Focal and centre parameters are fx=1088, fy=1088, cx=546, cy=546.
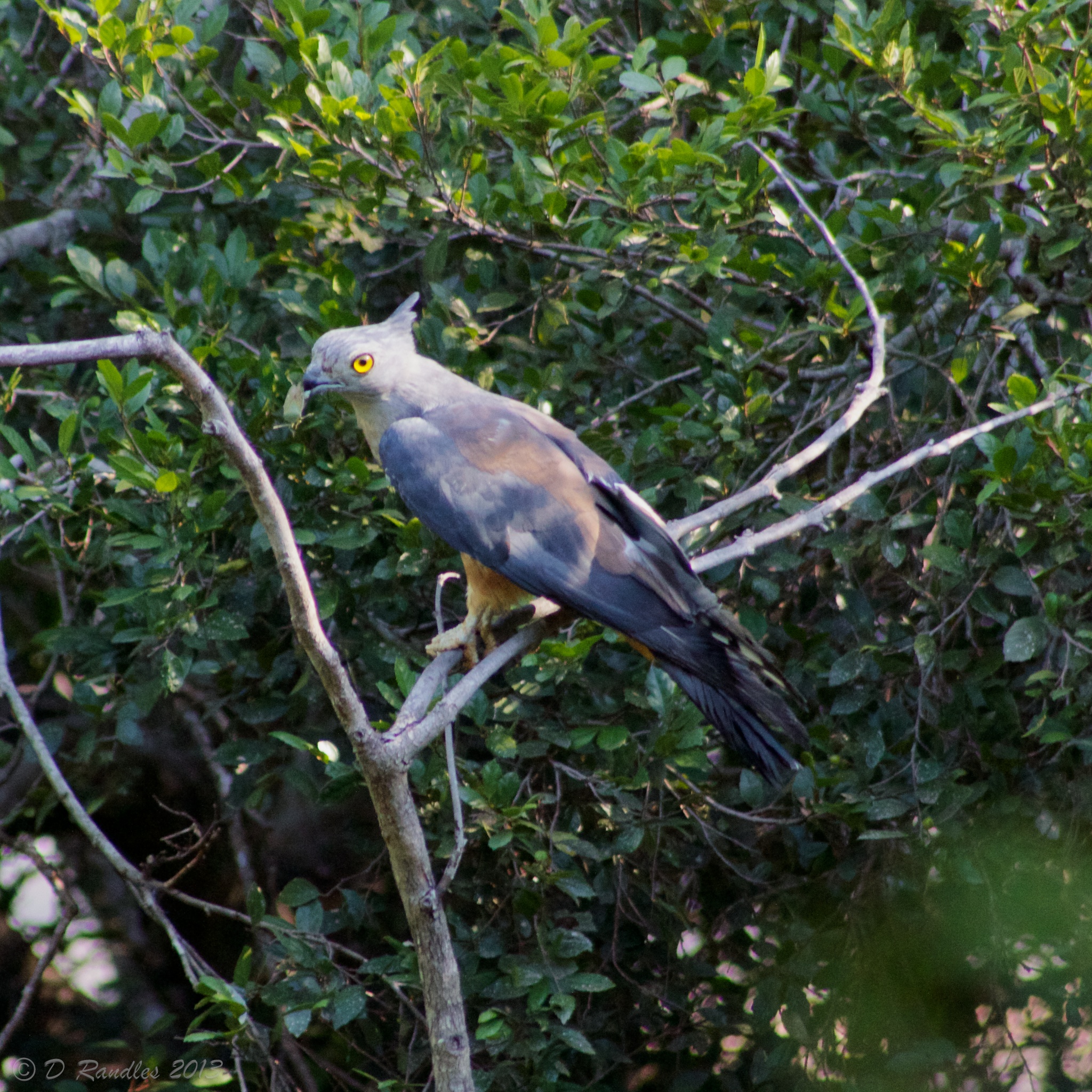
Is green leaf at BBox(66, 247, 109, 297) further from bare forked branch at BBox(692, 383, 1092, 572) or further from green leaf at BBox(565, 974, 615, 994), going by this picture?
green leaf at BBox(565, 974, 615, 994)

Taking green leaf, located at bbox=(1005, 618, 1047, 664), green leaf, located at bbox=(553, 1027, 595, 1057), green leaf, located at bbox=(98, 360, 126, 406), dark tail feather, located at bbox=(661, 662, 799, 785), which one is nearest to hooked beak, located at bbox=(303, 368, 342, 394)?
green leaf, located at bbox=(98, 360, 126, 406)

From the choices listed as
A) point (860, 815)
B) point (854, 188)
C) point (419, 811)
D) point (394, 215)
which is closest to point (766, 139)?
point (854, 188)

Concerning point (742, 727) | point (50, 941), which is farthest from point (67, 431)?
point (742, 727)

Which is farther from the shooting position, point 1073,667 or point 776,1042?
point 776,1042

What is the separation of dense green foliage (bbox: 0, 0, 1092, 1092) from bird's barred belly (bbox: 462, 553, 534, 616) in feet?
0.78

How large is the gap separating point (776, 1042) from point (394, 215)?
3107mm

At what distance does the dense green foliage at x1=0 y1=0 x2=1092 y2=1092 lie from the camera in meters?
3.22

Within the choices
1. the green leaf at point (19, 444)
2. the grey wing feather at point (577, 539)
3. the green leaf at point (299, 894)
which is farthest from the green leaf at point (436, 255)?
the green leaf at point (299, 894)

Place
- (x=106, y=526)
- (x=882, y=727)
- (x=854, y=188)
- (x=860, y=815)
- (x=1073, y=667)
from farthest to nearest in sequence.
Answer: (x=854, y=188) < (x=106, y=526) < (x=882, y=727) < (x=860, y=815) < (x=1073, y=667)

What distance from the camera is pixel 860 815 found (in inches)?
127

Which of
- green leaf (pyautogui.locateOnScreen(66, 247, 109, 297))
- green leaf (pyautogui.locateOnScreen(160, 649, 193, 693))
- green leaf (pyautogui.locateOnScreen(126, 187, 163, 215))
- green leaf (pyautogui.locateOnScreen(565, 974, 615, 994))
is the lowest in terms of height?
green leaf (pyautogui.locateOnScreen(565, 974, 615, 994))

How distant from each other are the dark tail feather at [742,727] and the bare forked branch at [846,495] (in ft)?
1.10

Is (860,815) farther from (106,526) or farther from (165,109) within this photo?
(165,109)

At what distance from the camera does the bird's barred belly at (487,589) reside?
11.4ft
